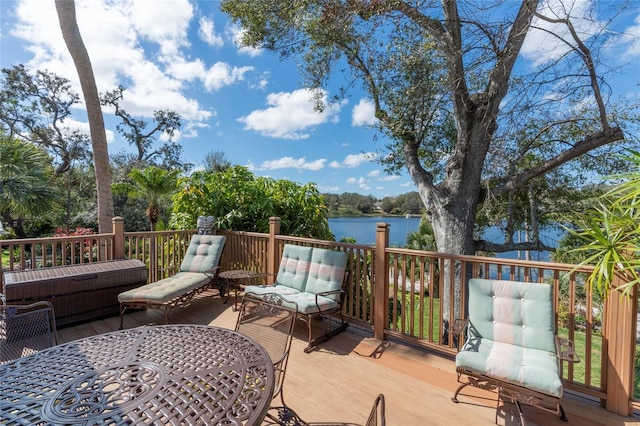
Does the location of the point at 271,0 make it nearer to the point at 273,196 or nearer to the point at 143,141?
the point at 273,196

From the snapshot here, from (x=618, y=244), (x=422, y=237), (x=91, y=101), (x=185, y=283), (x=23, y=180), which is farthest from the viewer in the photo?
(x=422, y=237)

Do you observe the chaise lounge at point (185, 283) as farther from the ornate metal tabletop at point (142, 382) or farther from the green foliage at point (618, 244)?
the green foliage at point (618, 244)

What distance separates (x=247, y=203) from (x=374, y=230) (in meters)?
3.47

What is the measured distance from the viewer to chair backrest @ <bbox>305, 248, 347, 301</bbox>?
147 inches

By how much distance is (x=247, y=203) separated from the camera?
20.7 ft

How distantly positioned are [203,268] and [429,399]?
149 inches

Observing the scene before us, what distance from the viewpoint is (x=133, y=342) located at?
185cm

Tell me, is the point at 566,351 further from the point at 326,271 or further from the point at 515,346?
the point at 326,271

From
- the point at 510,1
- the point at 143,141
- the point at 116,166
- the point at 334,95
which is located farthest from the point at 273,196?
the point at 143,141

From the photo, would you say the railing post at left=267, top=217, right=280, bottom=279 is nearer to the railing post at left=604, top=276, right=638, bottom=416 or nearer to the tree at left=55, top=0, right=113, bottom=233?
the tree at left=55, top=0, right=113, bottom=233

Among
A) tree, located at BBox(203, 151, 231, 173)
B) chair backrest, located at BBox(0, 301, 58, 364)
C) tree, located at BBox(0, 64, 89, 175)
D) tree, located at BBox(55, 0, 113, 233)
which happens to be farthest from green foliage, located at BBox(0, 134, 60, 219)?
tree, located at BBox(0, 64, 89, 175)

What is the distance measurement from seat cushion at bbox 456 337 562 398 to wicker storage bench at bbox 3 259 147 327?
435 centimetres

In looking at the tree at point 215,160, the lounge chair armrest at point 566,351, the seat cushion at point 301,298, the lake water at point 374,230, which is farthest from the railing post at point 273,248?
the tree at point 215,160

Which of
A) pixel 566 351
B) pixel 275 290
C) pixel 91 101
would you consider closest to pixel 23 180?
pixel 91 101
